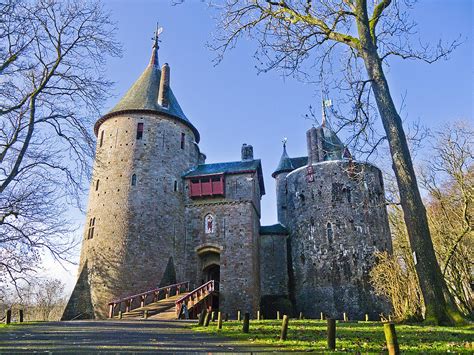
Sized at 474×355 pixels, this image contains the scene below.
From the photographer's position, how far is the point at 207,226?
26594mm

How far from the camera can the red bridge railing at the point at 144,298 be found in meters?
21.0

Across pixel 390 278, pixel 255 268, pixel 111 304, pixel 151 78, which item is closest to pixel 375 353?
pixel 390 278

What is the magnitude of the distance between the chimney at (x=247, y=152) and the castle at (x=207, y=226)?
81.4 inches

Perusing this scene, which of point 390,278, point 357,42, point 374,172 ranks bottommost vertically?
point 390,278

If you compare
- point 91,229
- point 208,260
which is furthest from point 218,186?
point 91,229

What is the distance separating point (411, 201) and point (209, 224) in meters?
18.9

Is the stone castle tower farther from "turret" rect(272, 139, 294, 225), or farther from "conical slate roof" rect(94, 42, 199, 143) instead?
"conical slate roof" rect(94, 42, 199, 143)

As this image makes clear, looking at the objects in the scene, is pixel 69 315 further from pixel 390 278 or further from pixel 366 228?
pixel 366 228

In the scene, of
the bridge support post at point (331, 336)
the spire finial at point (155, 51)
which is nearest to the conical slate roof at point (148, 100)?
the spire finial at point (155, 51)

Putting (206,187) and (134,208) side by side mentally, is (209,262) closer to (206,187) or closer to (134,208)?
(206,187)

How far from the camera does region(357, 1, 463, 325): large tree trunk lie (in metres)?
8.35

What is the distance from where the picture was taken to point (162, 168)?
26.8m

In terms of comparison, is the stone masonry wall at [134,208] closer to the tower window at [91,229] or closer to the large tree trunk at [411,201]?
the tower window at [91,229]

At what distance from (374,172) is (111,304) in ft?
69.9
